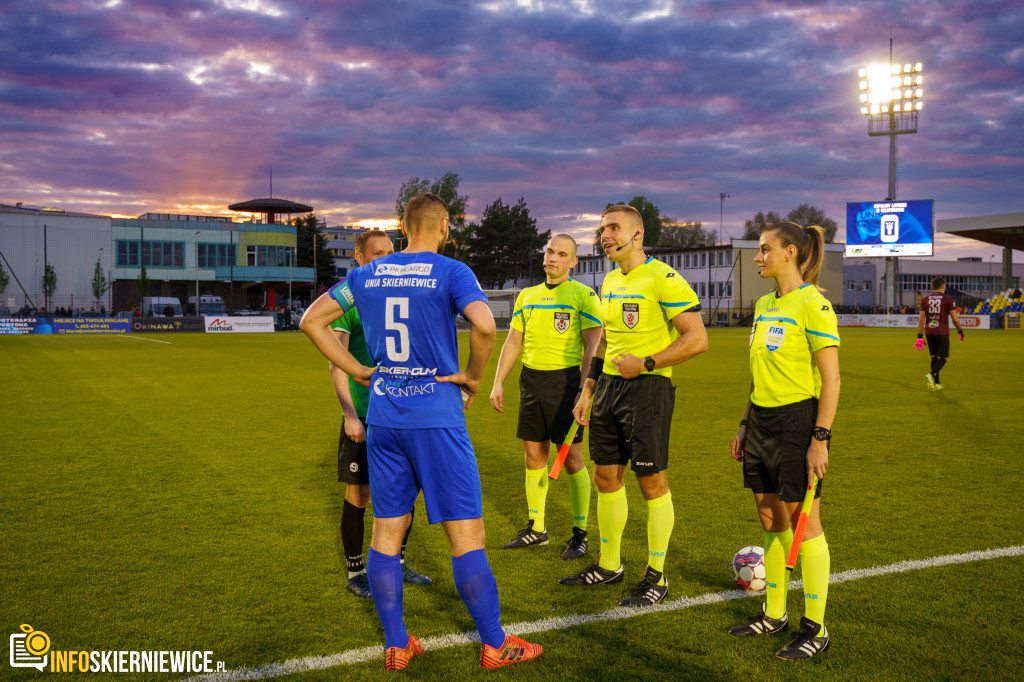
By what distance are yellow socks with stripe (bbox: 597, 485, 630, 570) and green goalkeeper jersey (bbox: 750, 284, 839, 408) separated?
1219mm

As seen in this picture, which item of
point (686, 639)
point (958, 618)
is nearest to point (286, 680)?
point (686, 639)

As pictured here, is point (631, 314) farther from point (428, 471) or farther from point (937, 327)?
point (937, 327)

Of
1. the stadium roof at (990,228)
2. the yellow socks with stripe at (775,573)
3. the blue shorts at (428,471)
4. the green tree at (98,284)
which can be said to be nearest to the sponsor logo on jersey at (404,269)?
the blue shorts at (428,471)

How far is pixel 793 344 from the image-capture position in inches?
148

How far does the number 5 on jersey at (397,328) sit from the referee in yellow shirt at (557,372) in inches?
76.9

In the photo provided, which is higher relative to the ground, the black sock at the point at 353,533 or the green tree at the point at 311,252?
the green tree at the point at 311,252

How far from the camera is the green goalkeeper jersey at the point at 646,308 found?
4.36 m

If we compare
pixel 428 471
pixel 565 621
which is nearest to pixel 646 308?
pixel 428 471

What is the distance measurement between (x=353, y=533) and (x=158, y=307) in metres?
55.5

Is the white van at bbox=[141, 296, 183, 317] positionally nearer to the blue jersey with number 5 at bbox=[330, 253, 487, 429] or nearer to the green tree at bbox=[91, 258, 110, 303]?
the green tree at bbox=[91, 258, 110, 303]

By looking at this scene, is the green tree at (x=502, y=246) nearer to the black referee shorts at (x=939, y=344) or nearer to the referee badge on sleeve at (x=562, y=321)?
the black referee shorts at (x=939, y=344)

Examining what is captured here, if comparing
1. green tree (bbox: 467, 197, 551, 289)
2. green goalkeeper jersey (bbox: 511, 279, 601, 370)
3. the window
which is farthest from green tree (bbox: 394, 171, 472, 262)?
green goalkeeper jersey (bbox: 511, 279, 601, 370)

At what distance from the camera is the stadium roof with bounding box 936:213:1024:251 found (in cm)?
5359

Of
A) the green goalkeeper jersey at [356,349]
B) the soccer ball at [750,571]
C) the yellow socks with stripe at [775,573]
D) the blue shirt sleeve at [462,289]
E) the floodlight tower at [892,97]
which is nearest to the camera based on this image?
the blue shirt sleeve at [462,289]
